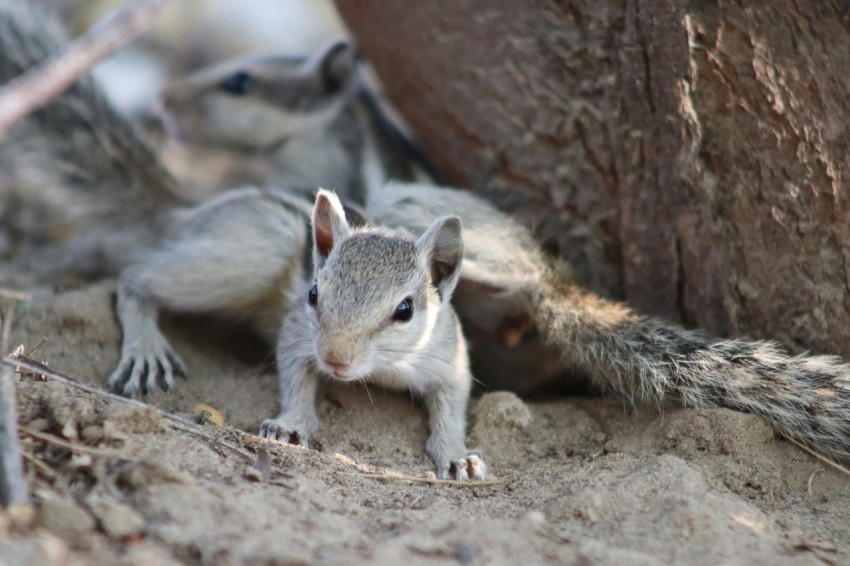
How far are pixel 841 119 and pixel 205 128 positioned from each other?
418 centimetres

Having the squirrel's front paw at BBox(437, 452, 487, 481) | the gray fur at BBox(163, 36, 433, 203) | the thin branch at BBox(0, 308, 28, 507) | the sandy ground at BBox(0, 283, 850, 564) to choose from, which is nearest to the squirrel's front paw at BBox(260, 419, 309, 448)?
the sandy ground at BBox(0, 283, 850, 564)

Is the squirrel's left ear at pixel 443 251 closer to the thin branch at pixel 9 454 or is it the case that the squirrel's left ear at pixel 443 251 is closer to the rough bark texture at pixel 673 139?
the rough bark texture at pixel 673 139

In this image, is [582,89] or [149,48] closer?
[582,89]

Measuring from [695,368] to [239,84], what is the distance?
3.90 meters

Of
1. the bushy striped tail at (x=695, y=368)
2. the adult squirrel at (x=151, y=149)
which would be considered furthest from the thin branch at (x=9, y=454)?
the bushy striped tail at (x=695, y=368)

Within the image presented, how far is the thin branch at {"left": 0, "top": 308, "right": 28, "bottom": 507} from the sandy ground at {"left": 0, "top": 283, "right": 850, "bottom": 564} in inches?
2.7

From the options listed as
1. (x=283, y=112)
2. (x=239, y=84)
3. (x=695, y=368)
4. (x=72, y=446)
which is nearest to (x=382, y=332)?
(x=72, y=446)

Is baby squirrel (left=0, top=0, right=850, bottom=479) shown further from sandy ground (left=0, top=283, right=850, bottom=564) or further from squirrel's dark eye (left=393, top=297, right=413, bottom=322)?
sandy ground (left=0, top=283, right=850, bottom=564)

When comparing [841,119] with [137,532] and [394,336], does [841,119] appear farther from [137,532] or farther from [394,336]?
[137,532]

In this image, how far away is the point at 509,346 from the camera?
414cm

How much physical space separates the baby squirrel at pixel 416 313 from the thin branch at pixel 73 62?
119cm

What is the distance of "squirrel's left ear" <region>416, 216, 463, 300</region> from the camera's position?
130 inches

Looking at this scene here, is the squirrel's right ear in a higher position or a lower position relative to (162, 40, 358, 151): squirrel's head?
lower

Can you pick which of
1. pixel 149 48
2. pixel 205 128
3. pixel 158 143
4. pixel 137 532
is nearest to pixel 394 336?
pixel 137 532
